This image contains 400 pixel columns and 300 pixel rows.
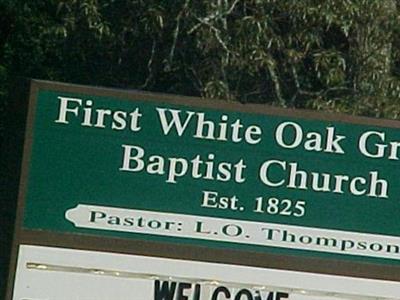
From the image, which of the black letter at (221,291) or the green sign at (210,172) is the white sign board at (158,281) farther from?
the green sign at (210,172)

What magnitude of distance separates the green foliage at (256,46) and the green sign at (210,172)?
152 inches

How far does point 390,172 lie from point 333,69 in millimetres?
4184

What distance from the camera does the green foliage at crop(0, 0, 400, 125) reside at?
975 cm

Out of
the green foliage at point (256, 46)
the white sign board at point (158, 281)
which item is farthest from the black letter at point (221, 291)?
the green foliage at point (256, 46)

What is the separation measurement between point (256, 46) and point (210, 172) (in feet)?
13.4

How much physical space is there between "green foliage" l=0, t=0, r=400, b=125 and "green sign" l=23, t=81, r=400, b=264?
385 cm

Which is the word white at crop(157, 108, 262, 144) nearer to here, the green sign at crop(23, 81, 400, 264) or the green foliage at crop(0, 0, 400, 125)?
the green sign at crop(23, 81, 400, 264)

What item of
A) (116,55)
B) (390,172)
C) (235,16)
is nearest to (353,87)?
(235,16)

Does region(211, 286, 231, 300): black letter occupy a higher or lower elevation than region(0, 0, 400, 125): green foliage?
lower

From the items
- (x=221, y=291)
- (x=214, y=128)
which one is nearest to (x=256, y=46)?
(x=214, y=128)

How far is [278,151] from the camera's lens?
18.8 feet

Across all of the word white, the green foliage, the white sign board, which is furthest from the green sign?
the green foliage

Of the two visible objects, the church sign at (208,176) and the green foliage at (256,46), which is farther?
the green foliage at (256,46)

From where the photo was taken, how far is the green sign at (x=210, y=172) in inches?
226
